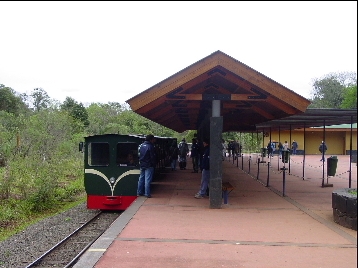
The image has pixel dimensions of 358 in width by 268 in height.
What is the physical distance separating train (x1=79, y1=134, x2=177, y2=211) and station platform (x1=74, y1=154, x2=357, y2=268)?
1252 mm

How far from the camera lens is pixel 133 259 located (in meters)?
6.25

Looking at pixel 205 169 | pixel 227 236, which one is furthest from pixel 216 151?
pixel 227 236

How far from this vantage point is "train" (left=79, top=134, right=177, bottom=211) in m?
13.1

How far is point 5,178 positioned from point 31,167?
1.05m

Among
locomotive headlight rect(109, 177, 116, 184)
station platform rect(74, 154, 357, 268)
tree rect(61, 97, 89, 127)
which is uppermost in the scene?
tree rect(61, 97, 89, 127)

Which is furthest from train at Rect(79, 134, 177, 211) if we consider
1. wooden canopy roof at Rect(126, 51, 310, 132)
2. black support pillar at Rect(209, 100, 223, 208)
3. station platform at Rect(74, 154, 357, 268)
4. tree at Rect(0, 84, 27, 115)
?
tree at Rect(0, 84, 27, 115)

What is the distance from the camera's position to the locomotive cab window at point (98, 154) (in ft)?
43.7

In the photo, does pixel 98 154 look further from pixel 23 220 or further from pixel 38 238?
pixel 23 220

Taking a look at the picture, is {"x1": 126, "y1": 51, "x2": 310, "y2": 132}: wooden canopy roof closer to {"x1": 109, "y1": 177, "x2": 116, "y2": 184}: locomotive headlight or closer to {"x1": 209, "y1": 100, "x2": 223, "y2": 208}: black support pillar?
{"x1": 209, "y1": 100, "x2": 223, "y2": 208}: black support pillar

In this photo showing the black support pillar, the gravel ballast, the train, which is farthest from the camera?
the train

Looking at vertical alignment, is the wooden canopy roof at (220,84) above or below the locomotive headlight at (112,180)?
above

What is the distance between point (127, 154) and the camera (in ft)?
43.6

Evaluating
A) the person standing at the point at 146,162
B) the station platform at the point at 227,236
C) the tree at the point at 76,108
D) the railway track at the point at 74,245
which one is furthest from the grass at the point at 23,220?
the tree at the point at 76,108

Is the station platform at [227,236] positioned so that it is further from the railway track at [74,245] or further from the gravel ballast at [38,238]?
the gravel ballast at [38,238]
